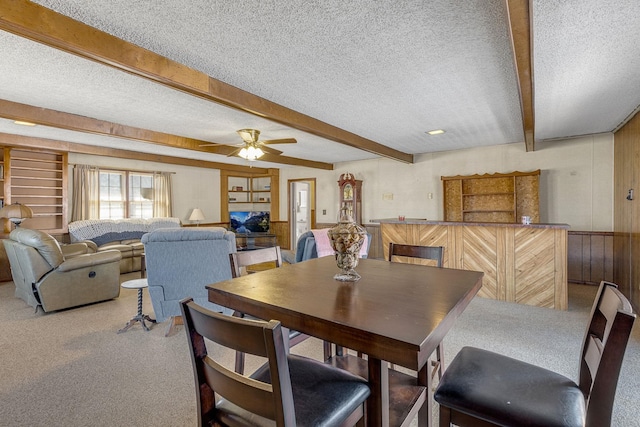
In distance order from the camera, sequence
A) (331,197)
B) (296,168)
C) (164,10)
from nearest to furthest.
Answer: (164,10) < (331,197) < (296,168)

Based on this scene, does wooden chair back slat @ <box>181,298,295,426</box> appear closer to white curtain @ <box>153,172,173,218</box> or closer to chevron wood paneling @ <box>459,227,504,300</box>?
chevron wood paneling @ <box>459,227,504,300</box>

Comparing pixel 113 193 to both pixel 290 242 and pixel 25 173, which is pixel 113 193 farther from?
pixel 290 242

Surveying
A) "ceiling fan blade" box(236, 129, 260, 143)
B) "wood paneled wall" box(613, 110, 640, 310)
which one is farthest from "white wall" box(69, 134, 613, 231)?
"ceiling fan blade" box(236, 129, 260, 143)

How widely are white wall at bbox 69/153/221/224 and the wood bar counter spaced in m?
5.68

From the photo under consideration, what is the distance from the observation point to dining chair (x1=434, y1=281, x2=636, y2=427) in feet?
3.21

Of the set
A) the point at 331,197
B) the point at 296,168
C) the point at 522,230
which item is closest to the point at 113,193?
the point at 296,168

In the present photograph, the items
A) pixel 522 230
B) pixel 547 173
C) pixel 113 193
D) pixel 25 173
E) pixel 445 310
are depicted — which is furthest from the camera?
pixel 113 193

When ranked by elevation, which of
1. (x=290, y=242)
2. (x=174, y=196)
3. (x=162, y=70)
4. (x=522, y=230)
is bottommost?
(x=290, y=242)

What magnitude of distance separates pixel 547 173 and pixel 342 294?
5.51 meters

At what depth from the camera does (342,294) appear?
132 cm

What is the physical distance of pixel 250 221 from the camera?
885cm

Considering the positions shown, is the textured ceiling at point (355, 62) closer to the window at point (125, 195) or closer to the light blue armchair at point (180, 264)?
the light blue armchair at point (180, 264)

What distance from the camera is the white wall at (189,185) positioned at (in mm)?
6879

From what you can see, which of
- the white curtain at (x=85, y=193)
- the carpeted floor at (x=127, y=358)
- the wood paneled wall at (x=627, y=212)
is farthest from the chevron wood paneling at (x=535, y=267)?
the white curtain at (x=85, y=193)
